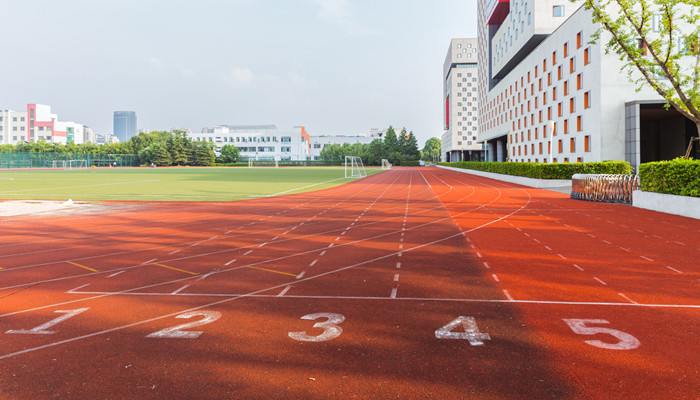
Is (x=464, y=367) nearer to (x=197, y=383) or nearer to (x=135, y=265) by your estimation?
(x=197, y=383)

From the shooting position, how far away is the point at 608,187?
794 inches

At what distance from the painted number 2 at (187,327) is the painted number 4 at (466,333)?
2.67 meters

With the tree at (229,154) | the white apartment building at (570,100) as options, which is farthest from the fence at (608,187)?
the tree at (229,154)

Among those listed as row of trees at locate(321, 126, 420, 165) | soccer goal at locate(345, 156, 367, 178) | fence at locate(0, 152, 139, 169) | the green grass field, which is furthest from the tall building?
fence at locate(0, 152, 139, 169)

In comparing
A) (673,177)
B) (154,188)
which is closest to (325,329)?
(673,177)

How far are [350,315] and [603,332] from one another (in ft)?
9.34

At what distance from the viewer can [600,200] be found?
2030 centimetres

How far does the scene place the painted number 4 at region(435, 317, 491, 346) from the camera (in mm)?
4711

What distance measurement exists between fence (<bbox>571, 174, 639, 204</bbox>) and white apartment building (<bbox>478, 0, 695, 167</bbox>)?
976 cm

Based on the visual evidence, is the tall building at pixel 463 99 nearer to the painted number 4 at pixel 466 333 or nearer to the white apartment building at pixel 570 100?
the white apartment building at pixel 570 100

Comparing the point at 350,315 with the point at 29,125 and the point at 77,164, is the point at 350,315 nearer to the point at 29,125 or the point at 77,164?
the point at 77,164

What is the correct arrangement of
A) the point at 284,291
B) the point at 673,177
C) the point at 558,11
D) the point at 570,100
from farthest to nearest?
1. the point at 558,11
2. the point at 570,100
3. the point at 673,177
4. the point at 284,291

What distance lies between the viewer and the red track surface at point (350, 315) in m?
3.83

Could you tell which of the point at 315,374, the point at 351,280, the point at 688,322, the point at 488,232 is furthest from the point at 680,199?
the point at 315,374
